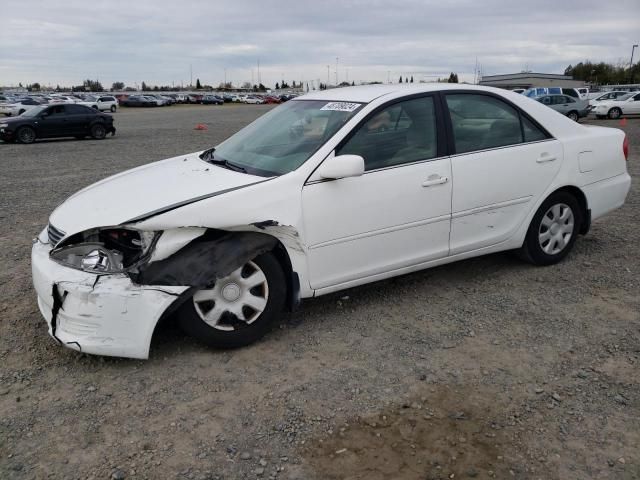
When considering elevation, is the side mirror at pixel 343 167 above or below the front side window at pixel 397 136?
below

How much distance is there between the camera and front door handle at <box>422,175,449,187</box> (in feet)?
13.2

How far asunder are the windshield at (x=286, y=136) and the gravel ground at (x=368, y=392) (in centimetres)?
115

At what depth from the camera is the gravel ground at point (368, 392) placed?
258 cm

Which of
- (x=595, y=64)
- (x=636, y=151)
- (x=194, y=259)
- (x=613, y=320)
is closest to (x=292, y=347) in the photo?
(x=194, y=259)

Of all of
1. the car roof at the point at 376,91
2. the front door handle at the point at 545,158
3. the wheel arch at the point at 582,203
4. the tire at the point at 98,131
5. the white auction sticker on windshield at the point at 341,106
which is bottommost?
the tire at the point at 98,131

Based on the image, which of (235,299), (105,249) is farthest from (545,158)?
(105,249)

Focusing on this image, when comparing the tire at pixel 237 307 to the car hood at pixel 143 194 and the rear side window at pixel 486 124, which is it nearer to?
the car hood at pixel 143 194

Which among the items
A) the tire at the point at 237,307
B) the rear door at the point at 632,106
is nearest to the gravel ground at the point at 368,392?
the tire at the point at 237,307

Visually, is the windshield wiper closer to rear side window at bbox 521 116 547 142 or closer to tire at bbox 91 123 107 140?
rear side window at bbox 521 116 547 142

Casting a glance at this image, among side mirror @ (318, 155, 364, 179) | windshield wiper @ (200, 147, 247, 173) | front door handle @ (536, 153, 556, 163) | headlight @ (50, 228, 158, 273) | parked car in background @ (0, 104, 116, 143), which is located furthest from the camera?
parked car in background @ (0, 104, 116, 143)

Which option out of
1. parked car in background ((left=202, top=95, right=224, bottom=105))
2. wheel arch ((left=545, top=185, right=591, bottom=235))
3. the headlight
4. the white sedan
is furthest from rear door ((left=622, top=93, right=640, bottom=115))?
parked car in background ((left=202, top=95, right=224, bottom=105))

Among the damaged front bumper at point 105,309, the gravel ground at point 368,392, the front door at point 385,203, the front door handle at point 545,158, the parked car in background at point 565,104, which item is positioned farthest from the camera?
the parked car in background at point 565,104

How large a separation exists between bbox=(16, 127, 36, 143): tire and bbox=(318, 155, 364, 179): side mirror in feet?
59.4

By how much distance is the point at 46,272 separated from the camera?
335 centimetres
